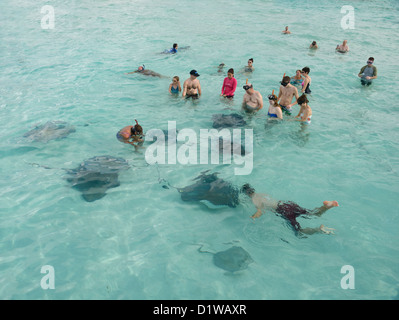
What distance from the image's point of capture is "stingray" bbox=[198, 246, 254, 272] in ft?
16.5

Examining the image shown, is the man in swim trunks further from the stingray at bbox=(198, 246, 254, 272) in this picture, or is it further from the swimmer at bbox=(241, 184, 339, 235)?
the stingray at bbox=(198, 246, 254, 272)

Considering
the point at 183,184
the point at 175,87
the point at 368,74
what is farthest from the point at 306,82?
the point at 183,184

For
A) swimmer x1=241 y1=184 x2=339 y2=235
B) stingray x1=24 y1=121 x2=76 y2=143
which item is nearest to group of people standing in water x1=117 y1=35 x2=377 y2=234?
swimmer x1=241 y1=184 x2=339 y2=235

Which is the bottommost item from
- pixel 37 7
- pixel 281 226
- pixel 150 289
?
pixel 150 289

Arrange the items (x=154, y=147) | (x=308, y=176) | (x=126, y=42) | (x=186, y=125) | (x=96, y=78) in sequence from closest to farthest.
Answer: (x=308, y=176), (x=154, y=147), (x=186, y=125), (x=96, y=78), (x=126, y=42)

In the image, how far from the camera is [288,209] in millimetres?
5695

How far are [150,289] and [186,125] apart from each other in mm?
5635

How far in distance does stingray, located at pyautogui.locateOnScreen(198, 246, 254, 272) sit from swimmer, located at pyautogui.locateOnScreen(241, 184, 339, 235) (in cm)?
92

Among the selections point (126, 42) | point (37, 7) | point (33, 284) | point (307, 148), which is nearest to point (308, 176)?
point (307, 148)

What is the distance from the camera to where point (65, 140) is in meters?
8.47

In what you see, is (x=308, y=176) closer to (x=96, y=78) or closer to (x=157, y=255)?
(x=157, y=255)

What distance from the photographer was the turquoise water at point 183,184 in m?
4.89

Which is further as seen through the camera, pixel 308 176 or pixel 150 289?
pixel 308 176

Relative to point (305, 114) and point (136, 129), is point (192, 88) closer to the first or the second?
point (136, 129)
